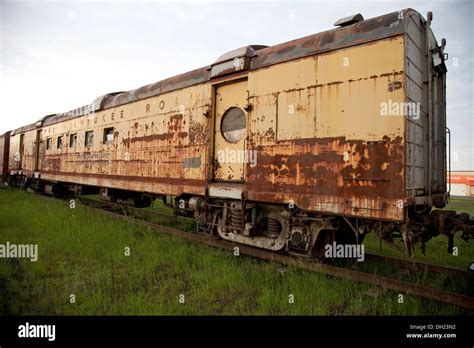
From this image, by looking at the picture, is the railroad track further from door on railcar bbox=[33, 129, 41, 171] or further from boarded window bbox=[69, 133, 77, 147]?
door on railcar bbox=[33, 129, 41, 171]

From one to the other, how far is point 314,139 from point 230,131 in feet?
6.65

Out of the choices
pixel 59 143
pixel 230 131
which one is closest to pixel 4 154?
pixel 59 143

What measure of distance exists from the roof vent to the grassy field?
389 centimetres

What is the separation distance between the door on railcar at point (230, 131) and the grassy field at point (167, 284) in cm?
158

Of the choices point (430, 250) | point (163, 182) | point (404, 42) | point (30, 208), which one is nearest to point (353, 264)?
point (430, 250)

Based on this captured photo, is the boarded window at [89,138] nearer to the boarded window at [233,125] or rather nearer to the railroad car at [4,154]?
the boarded window at [233,125]

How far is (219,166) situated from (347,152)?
2790mm

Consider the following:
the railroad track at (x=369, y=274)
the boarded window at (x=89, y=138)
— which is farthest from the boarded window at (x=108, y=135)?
the railroad track at (x=369, y=274)

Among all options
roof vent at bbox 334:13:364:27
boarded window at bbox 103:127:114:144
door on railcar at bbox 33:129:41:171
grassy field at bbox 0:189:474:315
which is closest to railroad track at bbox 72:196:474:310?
grassy field at bbox 0:189:474:315

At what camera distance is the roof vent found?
16.0ft

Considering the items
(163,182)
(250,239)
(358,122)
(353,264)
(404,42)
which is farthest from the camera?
(163,182)

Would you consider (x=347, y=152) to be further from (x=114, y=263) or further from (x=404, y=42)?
(x=114, y=263)

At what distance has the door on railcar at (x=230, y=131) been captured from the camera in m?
6.16
